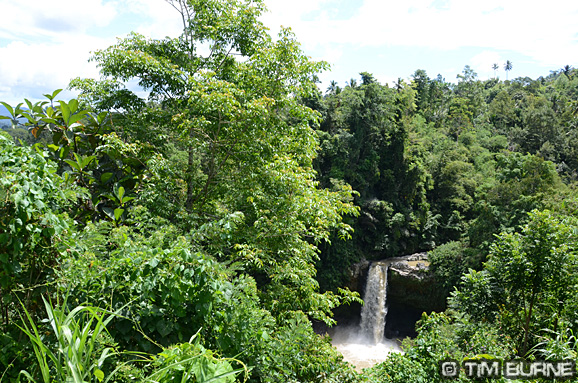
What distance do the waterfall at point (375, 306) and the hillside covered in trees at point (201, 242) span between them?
7.18 metres

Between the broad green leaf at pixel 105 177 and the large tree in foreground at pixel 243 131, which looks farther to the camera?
the large tree in foreground at pixel 243 131

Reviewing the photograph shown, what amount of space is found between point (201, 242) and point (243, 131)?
5.83ft

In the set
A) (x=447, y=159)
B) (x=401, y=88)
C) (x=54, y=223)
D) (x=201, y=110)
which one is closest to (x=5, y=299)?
(x=54, y=223)

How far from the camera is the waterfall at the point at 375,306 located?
1652 centimetres

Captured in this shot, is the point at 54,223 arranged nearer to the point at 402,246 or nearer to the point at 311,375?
the point at 311,375

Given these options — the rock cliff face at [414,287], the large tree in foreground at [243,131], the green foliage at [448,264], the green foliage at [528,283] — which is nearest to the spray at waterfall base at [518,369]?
the green foliage at [528,283]

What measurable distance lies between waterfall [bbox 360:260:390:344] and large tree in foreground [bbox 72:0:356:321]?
11.9 meters

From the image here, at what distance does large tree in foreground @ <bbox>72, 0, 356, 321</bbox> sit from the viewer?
506 cm

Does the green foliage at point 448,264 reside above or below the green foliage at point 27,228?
below

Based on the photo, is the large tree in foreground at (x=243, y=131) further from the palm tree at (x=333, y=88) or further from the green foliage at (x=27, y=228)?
the palm tree at (x=333, y=88)

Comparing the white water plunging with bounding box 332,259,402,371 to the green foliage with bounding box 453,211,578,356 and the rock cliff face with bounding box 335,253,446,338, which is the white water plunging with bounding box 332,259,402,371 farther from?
the green foliage with bounding box 453,211,578,356

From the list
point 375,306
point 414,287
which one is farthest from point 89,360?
point 414,287

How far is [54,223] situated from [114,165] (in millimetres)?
2478

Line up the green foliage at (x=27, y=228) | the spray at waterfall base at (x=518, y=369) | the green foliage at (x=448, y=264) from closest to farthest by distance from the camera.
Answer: the green foliage at (x=27, y=228), the spray at waterfall base at (x=518, y=369), the green foliage at (x=448, y=264)
